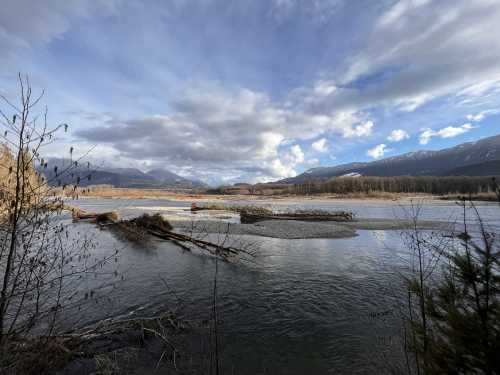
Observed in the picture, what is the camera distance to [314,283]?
44.9 feet

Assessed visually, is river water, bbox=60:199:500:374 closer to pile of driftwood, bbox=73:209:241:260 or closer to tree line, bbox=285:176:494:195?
pile of driftwood, bbox=73:209:241:260

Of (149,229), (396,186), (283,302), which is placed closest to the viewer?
(283,302)

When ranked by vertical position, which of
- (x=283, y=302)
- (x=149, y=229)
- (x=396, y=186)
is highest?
(x=396, y=186)

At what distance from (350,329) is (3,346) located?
9.34 m

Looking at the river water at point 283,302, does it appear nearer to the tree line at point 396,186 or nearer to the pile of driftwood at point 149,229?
the pile of driftwood at point 149,229

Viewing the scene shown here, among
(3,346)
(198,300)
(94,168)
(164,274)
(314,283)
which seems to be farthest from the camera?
(164,274)

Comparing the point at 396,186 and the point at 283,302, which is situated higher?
the point at 396,186

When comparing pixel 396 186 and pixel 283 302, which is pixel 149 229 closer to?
pixel 283 302

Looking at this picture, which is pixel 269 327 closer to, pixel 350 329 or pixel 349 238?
pixel 350 329

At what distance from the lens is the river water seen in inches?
309

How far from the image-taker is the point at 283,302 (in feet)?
38.0

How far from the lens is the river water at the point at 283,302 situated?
786cm

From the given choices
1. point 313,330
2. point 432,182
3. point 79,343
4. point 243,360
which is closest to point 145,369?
point 79,343

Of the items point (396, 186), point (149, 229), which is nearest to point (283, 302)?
point (149, 229)
